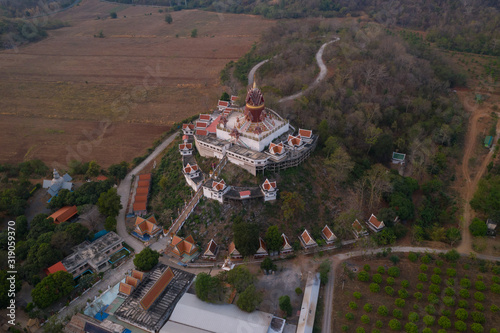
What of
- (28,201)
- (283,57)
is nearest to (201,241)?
(28,201)

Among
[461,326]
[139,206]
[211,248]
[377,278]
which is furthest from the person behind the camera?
[139,206]

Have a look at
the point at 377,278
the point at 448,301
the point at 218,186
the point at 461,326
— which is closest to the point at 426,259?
the point at 448,301

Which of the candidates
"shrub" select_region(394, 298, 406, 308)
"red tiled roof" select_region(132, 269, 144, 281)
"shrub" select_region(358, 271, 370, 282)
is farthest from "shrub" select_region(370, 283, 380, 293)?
"red tiled roof" select_region(132, 269, 144, 281)

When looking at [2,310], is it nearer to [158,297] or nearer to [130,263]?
[130,263]

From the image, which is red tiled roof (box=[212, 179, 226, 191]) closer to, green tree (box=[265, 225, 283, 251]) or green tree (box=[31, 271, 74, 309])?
green tree (box=[265, 225, 283, 251])

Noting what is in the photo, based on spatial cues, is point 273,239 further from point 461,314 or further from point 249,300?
point 461,314

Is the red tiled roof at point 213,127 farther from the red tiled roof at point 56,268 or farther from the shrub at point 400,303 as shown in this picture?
the shrub at point 400,303
